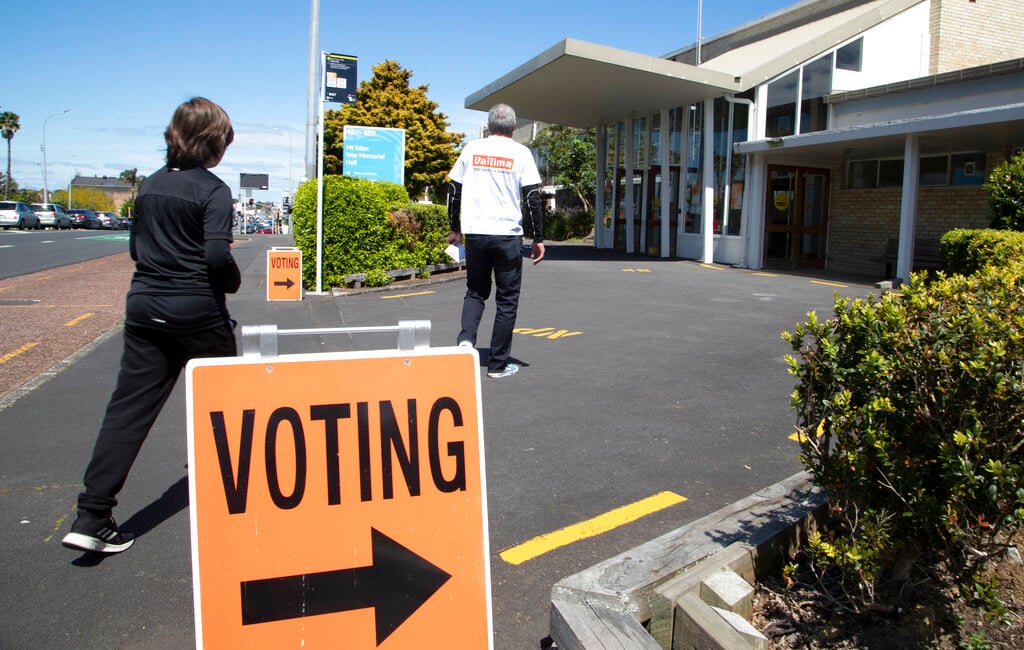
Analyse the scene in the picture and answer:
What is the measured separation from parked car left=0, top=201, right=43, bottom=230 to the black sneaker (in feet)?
165

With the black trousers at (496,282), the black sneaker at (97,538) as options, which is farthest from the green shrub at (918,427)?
the black trousers at (496,282)

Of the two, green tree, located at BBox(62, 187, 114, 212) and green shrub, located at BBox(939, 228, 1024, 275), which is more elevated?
green tree, located at BBox(62, 187, 114, 212)

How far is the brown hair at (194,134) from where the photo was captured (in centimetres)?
316

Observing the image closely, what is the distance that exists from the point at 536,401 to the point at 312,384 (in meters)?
3.42

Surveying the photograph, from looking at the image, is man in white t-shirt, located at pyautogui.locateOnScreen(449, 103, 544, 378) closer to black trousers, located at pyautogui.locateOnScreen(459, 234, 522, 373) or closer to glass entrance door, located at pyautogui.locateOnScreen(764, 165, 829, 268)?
black trousers, located at pyautogui.locateOnScreen(459, 234, 522, 373)

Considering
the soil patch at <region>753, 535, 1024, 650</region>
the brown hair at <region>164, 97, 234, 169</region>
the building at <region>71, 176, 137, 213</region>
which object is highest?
the building at <region>71, 176, 137, 213</region>

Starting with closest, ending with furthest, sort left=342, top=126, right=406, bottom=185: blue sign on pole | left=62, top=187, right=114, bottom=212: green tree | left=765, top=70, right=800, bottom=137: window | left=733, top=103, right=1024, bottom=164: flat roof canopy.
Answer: left=733, top=103, right=1024, bottom=164: flat roof canopy < left=342, top=126, right=406, bottom=185: blue sign on pole < left=765, top=70, right=800, bottom=137: window < left=62, top=187, right=114, bottom=212: green tree

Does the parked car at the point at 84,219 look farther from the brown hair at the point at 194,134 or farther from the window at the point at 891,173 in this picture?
the brown hair at the point at 194,134

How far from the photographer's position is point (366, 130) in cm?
1465

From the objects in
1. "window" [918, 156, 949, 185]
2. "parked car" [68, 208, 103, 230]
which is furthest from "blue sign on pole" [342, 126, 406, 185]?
"parked car" [68, 208, 103, 230]

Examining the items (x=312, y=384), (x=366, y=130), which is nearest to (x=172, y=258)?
(x=312, y=384)

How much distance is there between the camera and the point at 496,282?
572 cm

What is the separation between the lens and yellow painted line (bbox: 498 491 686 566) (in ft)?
10.3

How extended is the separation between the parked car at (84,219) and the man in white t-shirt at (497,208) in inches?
2371
